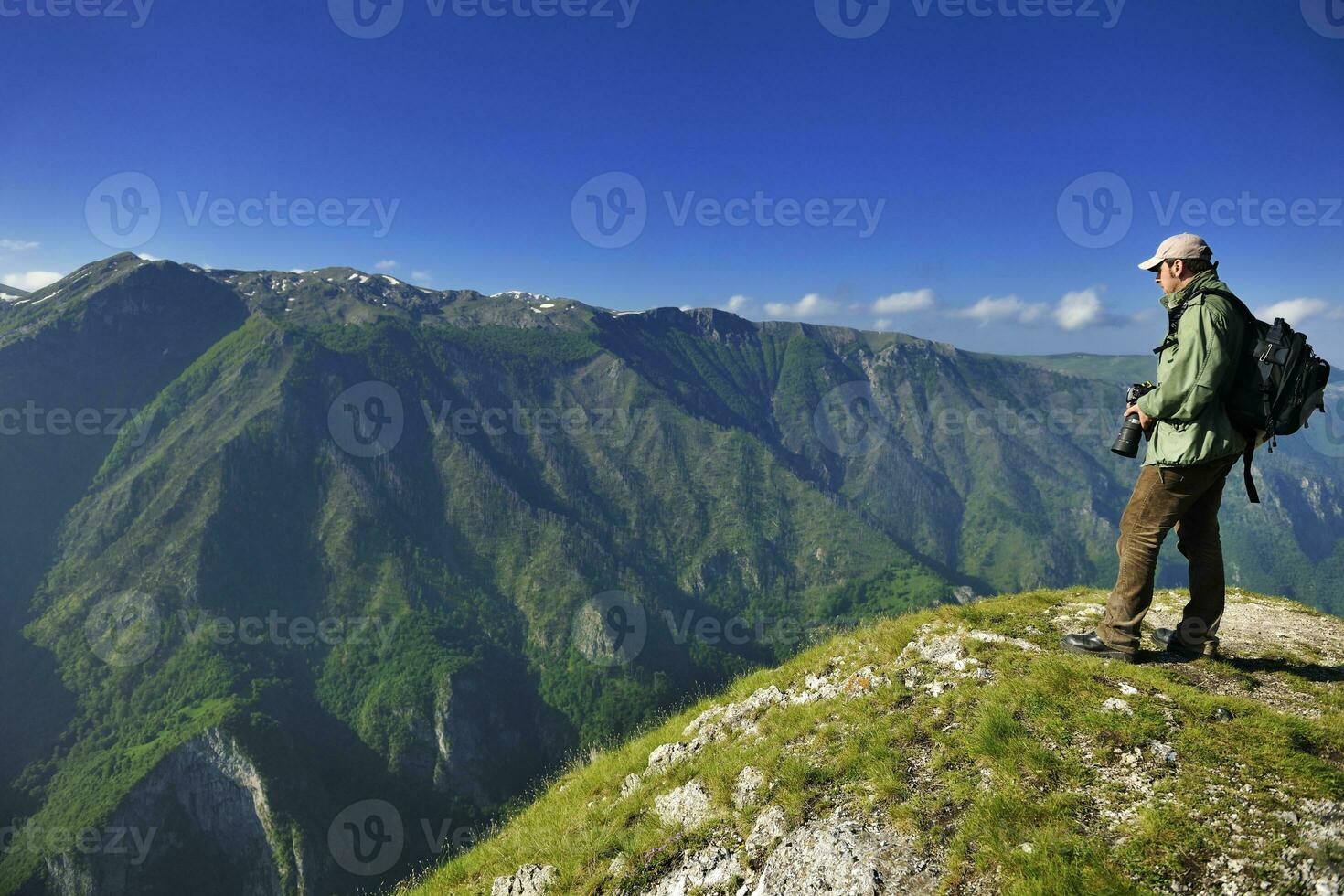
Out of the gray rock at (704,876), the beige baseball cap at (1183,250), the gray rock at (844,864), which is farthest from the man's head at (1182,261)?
the gray rock at (704,876)

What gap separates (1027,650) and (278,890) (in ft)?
678

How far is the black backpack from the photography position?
6980 mm

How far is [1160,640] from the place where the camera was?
913cm

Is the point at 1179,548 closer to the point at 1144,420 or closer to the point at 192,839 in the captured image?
the point at 1144,420

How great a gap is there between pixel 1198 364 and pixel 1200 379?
19cm

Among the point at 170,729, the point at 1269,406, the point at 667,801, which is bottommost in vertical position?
the point at 170,729

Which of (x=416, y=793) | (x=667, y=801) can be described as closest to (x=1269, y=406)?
(x=667, y=801)

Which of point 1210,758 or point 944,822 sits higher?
point 1210,758

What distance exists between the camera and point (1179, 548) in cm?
816

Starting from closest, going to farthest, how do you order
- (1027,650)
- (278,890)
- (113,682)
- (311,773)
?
(1027,650)
(278,890)
(311,773)
(113,682)

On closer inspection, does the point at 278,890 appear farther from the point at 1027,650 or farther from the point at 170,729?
the point at 1027,650

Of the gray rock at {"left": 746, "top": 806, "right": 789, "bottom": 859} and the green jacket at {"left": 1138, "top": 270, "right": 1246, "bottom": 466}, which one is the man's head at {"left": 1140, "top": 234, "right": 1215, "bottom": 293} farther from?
the gray rock at {"left": 746, "top": 806, "right": 789, "bottom": 859}

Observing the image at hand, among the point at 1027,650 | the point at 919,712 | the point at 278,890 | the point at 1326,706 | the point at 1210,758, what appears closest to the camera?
the point at 1210,758

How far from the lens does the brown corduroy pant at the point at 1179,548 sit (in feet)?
24.8
